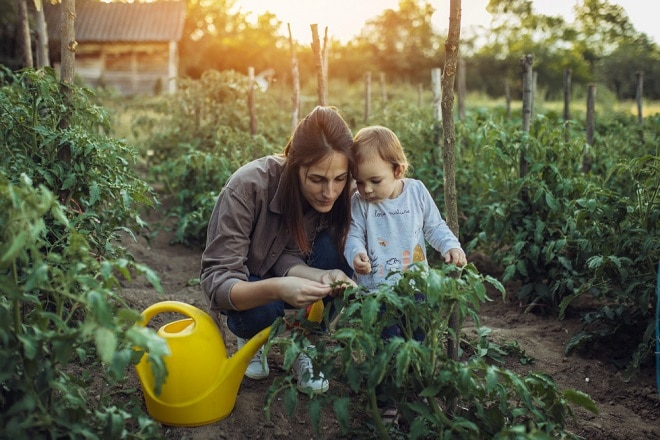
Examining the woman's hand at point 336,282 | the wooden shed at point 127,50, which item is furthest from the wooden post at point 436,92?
the wooden shed at point 127,50

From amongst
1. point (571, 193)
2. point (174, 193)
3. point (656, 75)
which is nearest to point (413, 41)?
point (656, 75)

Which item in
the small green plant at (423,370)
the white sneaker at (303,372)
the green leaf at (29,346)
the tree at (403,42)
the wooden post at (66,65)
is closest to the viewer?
the green leaf at (29,346)

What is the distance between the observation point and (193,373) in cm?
228

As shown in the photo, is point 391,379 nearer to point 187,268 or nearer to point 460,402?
point 460,402

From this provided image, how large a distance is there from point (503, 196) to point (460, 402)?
5.83 ft

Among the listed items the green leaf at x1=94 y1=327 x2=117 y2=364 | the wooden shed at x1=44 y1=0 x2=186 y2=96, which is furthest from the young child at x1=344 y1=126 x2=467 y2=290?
the wooden shed at x1=44 y1=0 x2=186 y2=96

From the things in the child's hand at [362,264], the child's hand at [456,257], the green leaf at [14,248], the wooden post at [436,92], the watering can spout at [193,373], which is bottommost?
the watering can spout at [193,373]

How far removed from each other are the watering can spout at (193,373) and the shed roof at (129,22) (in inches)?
834

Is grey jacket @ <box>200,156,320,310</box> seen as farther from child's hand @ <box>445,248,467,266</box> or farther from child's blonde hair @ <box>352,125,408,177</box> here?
child's hand @ <box>445,248,467,266</box>

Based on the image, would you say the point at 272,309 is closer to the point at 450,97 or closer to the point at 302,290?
the point at 302,290

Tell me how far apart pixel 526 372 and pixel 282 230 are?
1.23 metres

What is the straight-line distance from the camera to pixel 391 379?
213cm

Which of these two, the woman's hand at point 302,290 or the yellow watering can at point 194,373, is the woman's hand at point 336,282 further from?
the yellow watering can at point 194,373

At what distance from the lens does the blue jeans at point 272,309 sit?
2533mm
